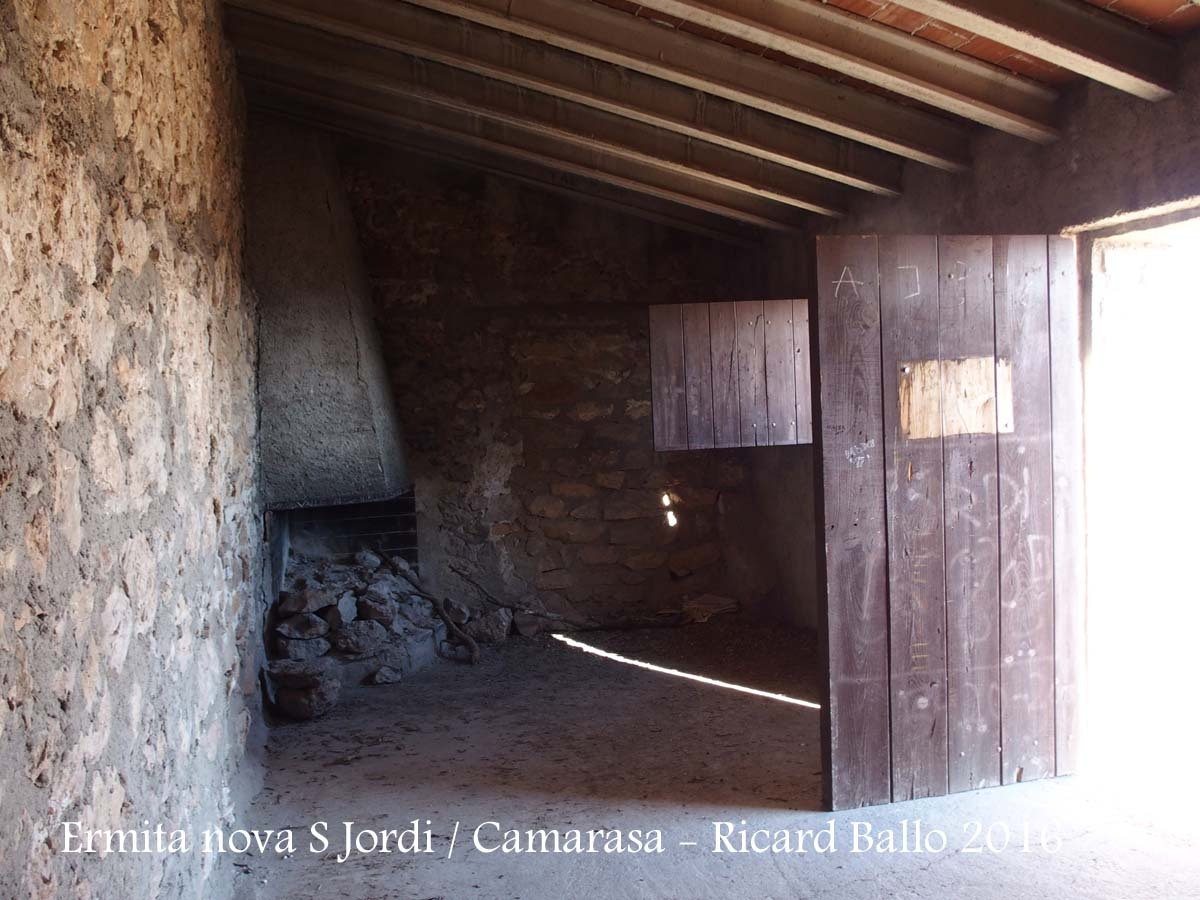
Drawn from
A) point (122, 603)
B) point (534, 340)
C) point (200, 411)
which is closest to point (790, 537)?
point (534, 340)

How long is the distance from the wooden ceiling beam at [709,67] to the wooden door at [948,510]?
69cm

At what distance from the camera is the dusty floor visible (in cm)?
286

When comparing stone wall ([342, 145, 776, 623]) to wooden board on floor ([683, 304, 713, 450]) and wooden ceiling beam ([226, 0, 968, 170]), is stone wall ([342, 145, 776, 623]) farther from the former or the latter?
wooden ceiling beam ([226, 0, 968, 170])

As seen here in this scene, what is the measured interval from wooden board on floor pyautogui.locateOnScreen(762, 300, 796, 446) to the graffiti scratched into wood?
1413mm

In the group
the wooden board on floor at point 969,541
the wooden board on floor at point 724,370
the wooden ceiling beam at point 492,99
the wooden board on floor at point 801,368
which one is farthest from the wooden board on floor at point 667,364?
the wooden board on floor at point 969,541

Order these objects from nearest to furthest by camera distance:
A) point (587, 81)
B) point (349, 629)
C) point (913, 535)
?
1. point (913, 535)
2. point (587, 81)
3. point (349, 629)

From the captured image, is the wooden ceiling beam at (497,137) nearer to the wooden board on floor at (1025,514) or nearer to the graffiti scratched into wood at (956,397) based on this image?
the wooden board on floor at (1025,514)

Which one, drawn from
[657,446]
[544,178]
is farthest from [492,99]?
[657,446]

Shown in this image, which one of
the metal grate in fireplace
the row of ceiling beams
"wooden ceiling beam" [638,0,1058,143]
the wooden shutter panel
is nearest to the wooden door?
"wooden ceiling beam" [638,0,1058,143]

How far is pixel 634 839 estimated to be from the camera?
320 cm

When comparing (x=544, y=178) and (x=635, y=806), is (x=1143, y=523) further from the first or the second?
(x=544, y=178)

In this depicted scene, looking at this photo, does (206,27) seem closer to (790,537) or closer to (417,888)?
(417,888)

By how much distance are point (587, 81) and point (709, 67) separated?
23.3 inches

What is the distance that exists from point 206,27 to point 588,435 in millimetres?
3395
